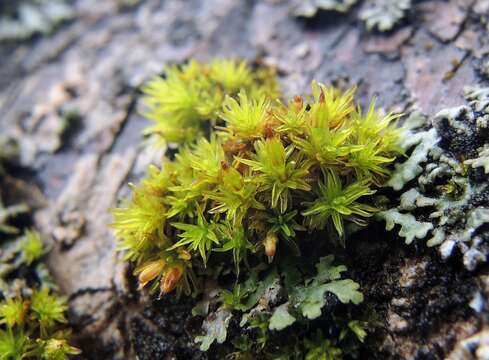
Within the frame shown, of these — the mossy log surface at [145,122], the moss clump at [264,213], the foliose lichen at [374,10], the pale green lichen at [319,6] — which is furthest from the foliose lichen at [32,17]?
the moss clump at [264,213]

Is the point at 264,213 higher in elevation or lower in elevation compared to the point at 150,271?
higher

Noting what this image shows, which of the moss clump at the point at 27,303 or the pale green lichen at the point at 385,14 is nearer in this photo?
the moss clump at the point at 27,303

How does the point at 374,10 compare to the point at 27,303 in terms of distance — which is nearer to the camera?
the point at 27,303

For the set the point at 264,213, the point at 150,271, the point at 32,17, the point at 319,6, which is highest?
the point at 32,17

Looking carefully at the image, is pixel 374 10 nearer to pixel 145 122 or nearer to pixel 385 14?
pixel 385 14

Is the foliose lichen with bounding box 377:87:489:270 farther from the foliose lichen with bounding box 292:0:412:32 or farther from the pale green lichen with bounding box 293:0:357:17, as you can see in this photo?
the pale green lichen with bounding box 293:0:357:17

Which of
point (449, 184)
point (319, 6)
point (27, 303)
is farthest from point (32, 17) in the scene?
point (449, 184)

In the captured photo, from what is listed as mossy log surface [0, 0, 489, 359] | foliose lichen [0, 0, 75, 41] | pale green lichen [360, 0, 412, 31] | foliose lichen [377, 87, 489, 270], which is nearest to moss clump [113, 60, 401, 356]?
foliose lichen [377, 87, 489, 270]

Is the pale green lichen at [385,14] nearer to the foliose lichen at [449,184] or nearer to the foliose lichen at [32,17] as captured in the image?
the foliose lichen at [449,184]
